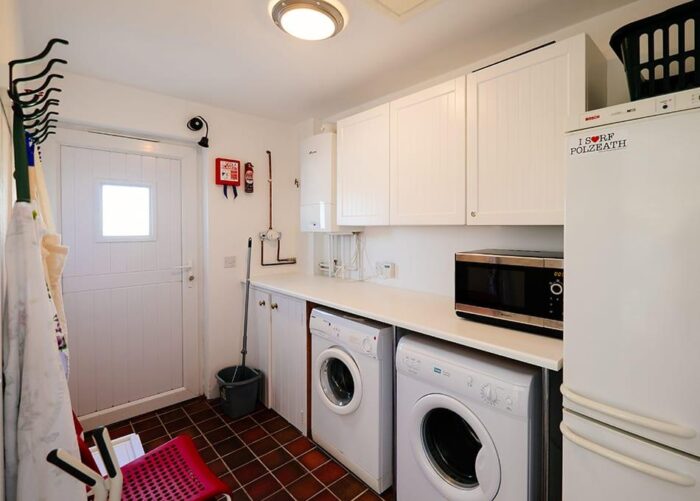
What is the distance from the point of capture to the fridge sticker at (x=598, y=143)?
97 cm

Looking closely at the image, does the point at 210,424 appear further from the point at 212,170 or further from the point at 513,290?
the point at 513,290

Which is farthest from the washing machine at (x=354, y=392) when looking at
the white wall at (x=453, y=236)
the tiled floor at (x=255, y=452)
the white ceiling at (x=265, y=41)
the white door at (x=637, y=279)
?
the white ceiling at (x=265, y=41)

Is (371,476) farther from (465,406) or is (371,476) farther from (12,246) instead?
(12,246)

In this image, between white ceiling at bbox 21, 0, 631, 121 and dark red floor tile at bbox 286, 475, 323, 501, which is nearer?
white ceiling at bbox 21, 0, 631, 121

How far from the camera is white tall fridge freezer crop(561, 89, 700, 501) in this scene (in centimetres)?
87

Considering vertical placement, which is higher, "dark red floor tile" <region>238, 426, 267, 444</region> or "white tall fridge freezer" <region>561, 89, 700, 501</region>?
"white tall fridge freezer" <region>561, 89, 700, 501</region>

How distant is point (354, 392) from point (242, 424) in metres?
1.11

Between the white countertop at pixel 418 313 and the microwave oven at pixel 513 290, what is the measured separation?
57mm

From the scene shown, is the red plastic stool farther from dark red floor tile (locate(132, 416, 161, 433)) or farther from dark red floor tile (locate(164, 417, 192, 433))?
dark red floor tile (locate(132, 416, 161, 433))

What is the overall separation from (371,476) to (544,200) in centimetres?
165

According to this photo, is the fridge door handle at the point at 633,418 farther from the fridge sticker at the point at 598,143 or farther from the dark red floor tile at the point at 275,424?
the dark red floor tile at the point at 275,424

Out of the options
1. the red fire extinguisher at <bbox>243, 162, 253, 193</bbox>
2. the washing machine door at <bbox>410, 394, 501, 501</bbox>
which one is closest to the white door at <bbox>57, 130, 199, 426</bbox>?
the red fire extinguisher at <bbox>243, 162, 253, 193</bbox>

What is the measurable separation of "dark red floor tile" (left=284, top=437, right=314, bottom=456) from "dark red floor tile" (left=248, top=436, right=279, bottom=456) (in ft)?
0.31

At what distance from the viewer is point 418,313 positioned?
1811 millimetres
